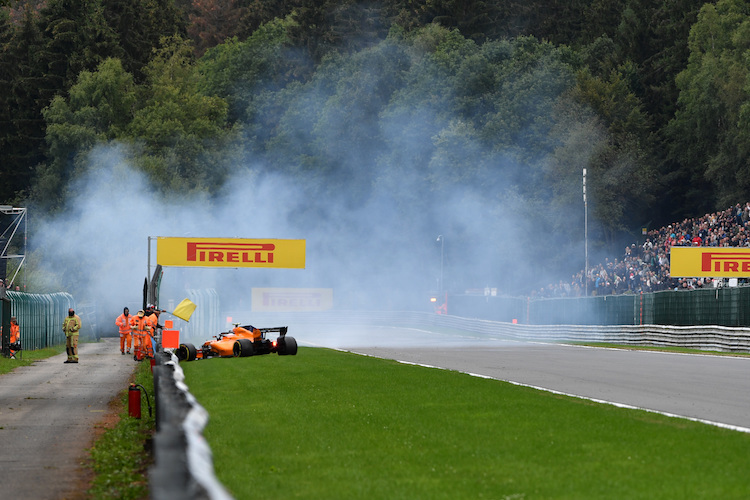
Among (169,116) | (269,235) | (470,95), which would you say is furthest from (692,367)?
(169,116)

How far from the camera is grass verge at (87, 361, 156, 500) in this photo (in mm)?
10001

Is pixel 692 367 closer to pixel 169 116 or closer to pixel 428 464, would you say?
pixel 428 464

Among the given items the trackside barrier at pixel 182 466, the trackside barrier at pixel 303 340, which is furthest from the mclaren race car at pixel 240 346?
the trackside barrier at pixel 182 466

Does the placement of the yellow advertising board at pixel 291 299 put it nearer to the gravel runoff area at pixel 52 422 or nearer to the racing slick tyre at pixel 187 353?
the gravel runoff area at pixel 52 422

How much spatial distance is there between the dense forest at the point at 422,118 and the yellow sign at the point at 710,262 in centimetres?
3136

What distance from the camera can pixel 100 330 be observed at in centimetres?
5978

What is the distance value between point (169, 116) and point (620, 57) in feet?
118

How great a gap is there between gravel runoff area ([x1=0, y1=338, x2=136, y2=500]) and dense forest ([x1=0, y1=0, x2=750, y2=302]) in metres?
42.7

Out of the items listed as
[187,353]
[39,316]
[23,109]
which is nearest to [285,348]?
[187,353]

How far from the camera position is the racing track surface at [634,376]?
15066mm

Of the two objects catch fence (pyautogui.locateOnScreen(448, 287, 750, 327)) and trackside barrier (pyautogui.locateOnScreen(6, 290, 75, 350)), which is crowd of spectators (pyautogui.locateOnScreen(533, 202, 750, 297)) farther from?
trackside barrier (pyautogui.locateOnScreen(6, 290, 75, 350))

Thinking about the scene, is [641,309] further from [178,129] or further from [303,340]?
[178,129]

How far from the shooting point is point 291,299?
77.2 m

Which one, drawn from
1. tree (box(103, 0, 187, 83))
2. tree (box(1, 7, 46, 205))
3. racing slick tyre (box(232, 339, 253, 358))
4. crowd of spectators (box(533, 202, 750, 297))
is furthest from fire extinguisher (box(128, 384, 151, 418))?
tree (box(103, 0, 187, 83))
